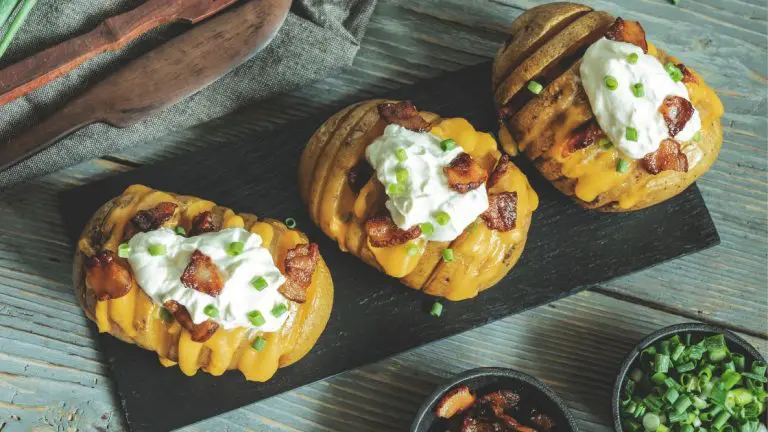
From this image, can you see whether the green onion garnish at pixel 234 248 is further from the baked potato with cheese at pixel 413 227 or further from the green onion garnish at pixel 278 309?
the baked potato with cheese at pixel 413 227

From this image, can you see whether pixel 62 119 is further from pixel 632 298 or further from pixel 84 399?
pixel 632 298

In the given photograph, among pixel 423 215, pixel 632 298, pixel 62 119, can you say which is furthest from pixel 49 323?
pixel 632 298

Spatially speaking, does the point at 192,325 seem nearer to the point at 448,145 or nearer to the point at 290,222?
the point at 290,222

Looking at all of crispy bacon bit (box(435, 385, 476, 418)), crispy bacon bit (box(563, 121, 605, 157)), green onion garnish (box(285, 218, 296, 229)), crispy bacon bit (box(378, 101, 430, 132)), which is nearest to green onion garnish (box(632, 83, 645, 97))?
crispy bacon bit (box(563, 121, 605, 157))

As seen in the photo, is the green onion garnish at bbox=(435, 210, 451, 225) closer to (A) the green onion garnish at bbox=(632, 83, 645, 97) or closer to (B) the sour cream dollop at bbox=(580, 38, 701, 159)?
(B) the sour cream dollop at bbox=(580, 38, 701, 159)

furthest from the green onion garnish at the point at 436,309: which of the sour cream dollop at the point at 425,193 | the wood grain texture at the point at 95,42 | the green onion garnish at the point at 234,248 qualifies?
the wood grain texture at the point at 95,42

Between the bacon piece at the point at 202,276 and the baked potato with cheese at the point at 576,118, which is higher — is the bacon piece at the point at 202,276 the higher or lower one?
the lower one

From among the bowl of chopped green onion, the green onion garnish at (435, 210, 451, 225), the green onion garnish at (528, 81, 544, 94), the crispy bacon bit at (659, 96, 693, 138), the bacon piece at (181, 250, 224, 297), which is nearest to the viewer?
the bacon piece at (181, 250, 224, 297)
